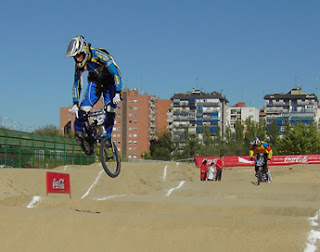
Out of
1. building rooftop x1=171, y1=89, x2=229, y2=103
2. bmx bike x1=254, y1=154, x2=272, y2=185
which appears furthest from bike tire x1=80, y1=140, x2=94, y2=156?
building rooftop x1=171, y1=89, x2=229, y2=103

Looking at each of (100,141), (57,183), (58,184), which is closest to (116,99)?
(100,141)

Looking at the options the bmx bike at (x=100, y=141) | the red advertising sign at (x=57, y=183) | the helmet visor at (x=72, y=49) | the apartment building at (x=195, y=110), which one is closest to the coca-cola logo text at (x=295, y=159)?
the red advertising sign at (x=57, y=183)

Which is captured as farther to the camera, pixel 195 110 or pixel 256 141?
pixel 195 110

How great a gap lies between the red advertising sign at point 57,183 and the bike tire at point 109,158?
8356 millimetres

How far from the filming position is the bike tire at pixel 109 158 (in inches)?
497

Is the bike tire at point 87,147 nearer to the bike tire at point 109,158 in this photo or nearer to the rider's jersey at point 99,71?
the bike tire at point 109,158

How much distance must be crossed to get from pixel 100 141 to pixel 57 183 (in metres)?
9.88

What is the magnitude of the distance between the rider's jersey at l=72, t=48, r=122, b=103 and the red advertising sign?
923cm

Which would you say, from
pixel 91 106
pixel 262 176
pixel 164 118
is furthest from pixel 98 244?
pixel 164 118

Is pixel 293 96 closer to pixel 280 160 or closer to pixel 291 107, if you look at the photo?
pixel 291 107

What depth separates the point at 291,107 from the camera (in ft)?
625

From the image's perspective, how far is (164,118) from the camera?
18488 centimetres

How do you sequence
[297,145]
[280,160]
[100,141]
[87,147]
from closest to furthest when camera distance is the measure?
1. [100,141]
2. [87,147]
3. [280,160]
4. [297,145]

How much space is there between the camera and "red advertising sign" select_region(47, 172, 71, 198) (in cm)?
2122
